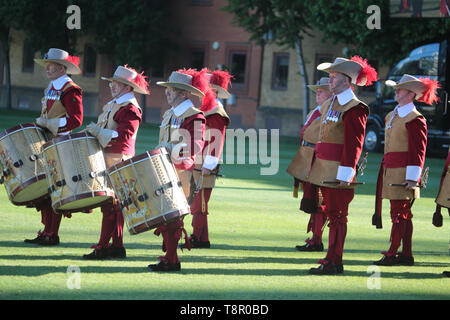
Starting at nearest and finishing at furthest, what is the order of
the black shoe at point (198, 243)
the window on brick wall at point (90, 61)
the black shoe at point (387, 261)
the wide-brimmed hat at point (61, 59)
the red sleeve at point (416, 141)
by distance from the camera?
1. the red sleeve at point (416, 141)
2. the black shoe at point (387, 261)
3. the wide-brimmed hat at point (61, 59)
4. the black shoe at point (198, 243)
5. the window on brick wall at point (90, 61)

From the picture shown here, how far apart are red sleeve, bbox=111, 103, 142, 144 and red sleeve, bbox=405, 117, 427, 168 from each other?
274 cm

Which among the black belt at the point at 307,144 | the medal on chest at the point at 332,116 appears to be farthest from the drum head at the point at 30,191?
the black belt at the point at 307,144

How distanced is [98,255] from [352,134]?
2.62 m

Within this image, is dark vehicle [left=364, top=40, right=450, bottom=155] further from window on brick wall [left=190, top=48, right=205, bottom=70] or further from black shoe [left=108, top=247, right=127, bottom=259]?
black shoe [left=108, top=247, right=127, bottom=259]

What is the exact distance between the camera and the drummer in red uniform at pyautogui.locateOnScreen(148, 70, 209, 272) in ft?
24.2

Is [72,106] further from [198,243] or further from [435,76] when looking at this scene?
[435,76]

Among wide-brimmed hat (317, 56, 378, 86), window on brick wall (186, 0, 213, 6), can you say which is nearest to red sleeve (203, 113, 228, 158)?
wide-brimmed hat (317, 56, 378, 86)

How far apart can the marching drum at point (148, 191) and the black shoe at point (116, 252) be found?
907mm

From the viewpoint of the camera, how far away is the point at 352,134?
7461 millimetres

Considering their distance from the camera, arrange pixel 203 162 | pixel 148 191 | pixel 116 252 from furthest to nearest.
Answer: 1. pixel 203 162
2. pixel 116 252
3. pixel 148 191

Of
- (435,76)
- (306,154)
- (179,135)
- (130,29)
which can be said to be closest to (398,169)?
(306,154)

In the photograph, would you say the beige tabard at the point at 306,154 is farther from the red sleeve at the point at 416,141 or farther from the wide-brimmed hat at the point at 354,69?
the wide-brimmed hat at the point at 354,69

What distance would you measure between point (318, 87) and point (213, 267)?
297 cm

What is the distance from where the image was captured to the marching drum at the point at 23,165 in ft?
25.8
